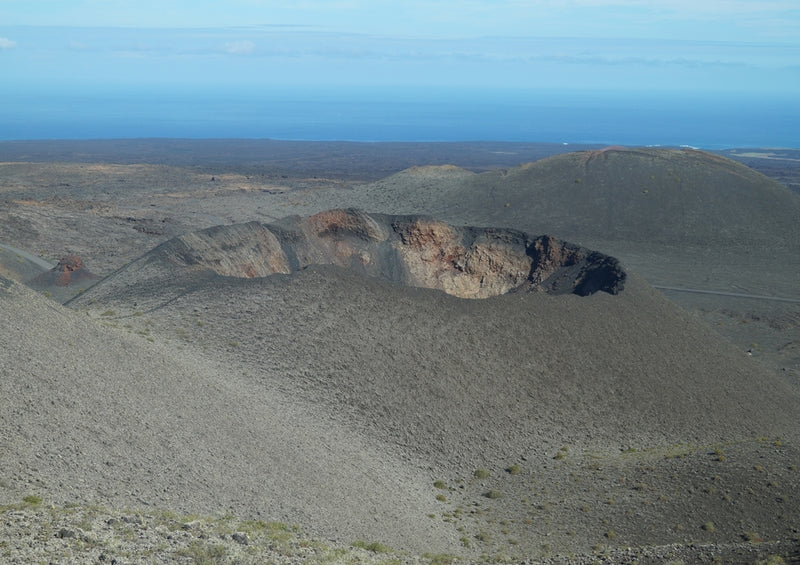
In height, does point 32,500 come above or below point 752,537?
above

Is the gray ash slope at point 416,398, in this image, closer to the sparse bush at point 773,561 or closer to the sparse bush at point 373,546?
the sparse bush at point 373,546

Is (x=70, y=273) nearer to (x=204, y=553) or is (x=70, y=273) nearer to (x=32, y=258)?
(x=32, y=258)

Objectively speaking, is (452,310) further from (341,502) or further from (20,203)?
(20,203)

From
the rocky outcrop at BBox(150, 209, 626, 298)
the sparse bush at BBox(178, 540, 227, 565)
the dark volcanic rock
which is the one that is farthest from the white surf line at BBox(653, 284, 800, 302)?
the sparse bush at BBox(178, 540, 227, 565)

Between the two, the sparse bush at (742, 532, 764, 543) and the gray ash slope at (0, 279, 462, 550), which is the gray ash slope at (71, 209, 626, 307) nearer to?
the gray ash slope at (0, 279, 462, 550)

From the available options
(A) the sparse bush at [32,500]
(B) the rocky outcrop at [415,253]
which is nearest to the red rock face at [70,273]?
(B) the rocky outcrop at [415,253]

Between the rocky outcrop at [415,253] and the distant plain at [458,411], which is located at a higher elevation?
the rocky outcrop at [415,253]

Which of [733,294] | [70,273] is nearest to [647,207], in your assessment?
[733,294]

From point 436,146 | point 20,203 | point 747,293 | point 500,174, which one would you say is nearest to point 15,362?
point 747,293
